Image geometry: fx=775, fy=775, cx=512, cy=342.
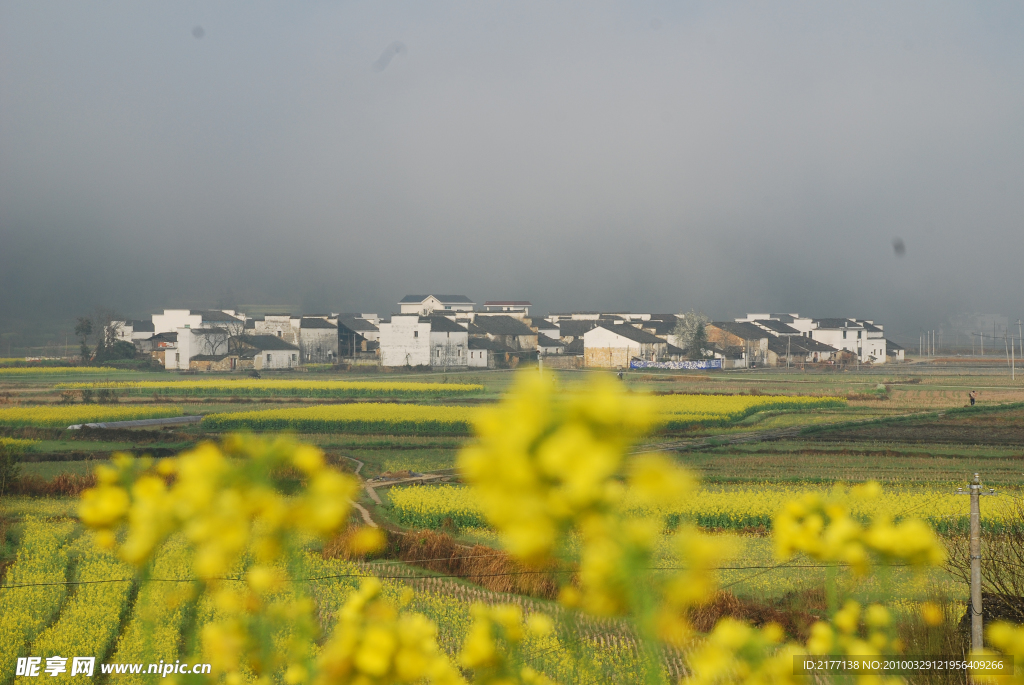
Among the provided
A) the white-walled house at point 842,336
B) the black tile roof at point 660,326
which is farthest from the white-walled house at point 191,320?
the white-walled house at point 842,336

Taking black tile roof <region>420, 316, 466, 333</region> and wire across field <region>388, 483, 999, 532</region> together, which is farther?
black tile roof <region>420, 316, 466, 333</region>

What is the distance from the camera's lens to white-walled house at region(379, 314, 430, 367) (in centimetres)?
7662

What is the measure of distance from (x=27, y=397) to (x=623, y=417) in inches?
2327

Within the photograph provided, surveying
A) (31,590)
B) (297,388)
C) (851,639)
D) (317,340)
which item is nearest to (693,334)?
(317,340)

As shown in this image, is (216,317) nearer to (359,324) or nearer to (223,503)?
(359,324)

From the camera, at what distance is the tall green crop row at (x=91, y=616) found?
32.2 ft

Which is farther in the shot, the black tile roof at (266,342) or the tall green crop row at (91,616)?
the black tile roof at (266,342)

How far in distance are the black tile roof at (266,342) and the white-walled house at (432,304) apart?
105 feet

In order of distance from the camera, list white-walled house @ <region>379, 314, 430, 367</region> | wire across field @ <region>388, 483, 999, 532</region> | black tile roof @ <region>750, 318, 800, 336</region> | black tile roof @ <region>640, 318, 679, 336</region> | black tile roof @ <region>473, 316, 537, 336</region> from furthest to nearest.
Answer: black tile roof @ <region>750, 318, 800, 336</region>
black tile roof @ <region>640, 318, 679, 336</region>
black tile roof @ <region>473, 316, 537, 336</region>
white-walled house @ <region>379, 314, 430, 367</region>
wire across field @ <region>388, 483, 999, 532</region>

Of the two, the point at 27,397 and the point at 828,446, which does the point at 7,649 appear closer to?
the point at 828,446

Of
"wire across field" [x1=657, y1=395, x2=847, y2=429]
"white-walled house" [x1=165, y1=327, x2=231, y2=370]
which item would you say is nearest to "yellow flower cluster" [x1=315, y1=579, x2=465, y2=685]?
"wire across field" [x1=657, y1=395, x2=847, y2=429]

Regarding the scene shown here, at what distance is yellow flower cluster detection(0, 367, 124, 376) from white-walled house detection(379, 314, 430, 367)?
27.1 metres

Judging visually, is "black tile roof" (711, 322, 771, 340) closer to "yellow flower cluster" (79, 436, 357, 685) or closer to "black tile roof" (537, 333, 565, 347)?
"black tile roof" (537, 333, 565, 347)

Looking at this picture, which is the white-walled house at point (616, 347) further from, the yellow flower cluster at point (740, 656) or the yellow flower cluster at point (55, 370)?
the yellow flower cluster at point (740, 656)
